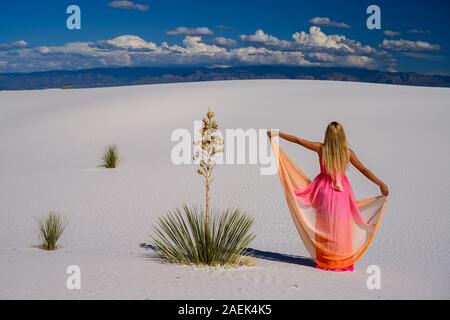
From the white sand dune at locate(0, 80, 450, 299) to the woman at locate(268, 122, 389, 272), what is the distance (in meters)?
0.26

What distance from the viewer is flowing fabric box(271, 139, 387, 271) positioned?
6.08 meters

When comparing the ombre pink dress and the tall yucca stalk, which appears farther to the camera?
the ombre pink dress

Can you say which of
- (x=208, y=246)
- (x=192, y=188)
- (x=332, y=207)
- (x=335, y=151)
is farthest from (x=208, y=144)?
(x=192, y=188)

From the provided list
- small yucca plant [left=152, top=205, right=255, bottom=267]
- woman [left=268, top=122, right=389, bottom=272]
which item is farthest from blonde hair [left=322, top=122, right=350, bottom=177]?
small yucca plant [left=152, top=205, right=255, bottom=267]

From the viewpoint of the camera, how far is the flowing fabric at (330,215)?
6082 millimetres

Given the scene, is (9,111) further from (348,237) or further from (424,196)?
(348,237)

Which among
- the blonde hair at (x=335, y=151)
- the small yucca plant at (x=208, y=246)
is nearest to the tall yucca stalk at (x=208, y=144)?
the small yucca plant at (x=208, y=246)

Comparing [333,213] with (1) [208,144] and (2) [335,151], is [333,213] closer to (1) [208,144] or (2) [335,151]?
(2) [335,151]

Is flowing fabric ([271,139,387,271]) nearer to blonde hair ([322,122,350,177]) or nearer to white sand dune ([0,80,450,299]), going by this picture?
blonde hair ([322,122,350,177])

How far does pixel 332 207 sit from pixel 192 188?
6.73 metres

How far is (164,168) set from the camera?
1473cm

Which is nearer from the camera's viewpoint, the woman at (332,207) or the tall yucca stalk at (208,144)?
the tall yucca stalk at (208,144)

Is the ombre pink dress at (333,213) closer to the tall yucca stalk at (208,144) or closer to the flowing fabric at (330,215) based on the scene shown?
Result: the flowing fabric at (330,215)
